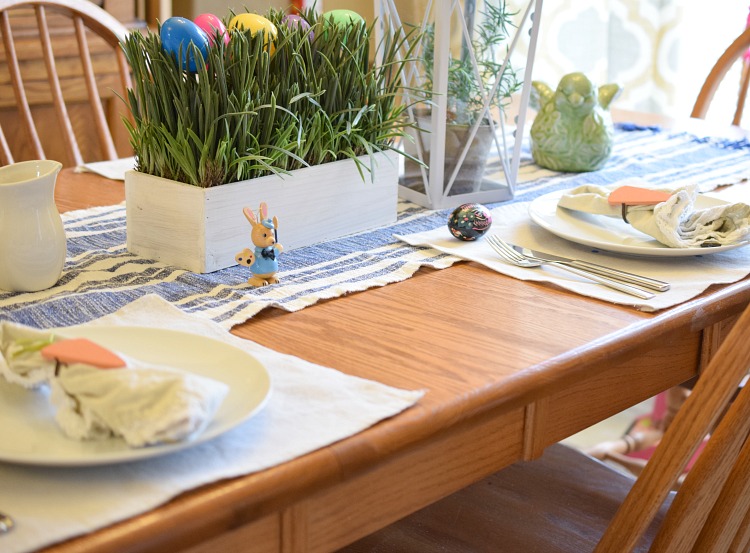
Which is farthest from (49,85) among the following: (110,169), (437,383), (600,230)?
(437,383)

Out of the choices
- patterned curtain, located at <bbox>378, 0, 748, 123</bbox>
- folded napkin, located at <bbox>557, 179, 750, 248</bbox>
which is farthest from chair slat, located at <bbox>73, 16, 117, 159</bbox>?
patterned curtain, located at <bbox>378, 0, 748, 123</bbox>

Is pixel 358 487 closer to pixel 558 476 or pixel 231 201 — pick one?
pixel 231 201

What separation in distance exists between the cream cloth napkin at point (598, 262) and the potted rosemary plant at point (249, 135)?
12 centimetres

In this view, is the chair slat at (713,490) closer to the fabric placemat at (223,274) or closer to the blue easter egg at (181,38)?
the fabric placemat at (223,274)

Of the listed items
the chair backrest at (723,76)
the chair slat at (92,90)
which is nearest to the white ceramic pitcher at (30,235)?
the chair slat at (92,90)

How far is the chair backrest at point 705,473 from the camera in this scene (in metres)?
0.69

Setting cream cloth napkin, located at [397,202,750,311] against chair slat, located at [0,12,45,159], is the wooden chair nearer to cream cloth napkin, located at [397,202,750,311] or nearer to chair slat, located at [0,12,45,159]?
cream cloth napkin, located at [397,202,750,311]

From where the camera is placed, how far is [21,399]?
60 cm

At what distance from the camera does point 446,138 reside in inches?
46.9

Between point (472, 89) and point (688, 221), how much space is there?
1.07 ft

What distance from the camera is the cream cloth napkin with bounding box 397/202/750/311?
2.90ft

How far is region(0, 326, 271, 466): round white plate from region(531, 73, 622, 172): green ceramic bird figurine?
83 centimetres

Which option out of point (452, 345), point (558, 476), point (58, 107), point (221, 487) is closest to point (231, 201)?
point (452, 345)

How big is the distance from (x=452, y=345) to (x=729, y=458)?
0.80ft
